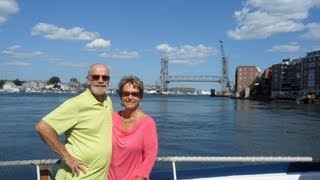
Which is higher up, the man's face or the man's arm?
the man's face

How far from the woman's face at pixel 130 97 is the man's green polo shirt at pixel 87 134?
0.78 feet

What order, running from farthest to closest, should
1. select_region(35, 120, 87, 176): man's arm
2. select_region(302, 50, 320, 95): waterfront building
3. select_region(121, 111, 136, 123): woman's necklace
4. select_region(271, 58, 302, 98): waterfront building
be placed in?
1. select_region(271, 58, 302, 98): waterfront building
2. select_region(302, 50, 320, 95): waterfront building
3. select_region(121, 111, 136, 123): woman's necklace
4. select_region(35, 120, 87, 176): man's arm

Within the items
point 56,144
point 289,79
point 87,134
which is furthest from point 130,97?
point 289,79

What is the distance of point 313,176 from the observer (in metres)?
5.46

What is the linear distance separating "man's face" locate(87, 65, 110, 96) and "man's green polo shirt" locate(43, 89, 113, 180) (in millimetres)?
124

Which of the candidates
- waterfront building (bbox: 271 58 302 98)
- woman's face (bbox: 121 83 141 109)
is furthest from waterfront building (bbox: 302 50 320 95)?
woman's face (bbox: 121 83 141 109)

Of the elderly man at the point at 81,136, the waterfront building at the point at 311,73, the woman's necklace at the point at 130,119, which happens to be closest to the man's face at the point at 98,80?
the elderly man at the point at 81,136

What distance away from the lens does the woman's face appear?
4379 millimetres

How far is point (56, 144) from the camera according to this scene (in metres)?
4.10

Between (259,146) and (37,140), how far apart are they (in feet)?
44.6

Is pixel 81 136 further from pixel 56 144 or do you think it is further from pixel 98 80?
pixel 98 80

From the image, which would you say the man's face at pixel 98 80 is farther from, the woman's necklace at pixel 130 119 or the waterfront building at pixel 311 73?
the waterfront building at pixel 311 73

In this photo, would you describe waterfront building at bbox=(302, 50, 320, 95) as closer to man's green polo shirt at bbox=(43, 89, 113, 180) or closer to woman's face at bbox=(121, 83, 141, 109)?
woman's face at bbox=(121, 83, 141, 109)

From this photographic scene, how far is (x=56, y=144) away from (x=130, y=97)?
0.78 metres
